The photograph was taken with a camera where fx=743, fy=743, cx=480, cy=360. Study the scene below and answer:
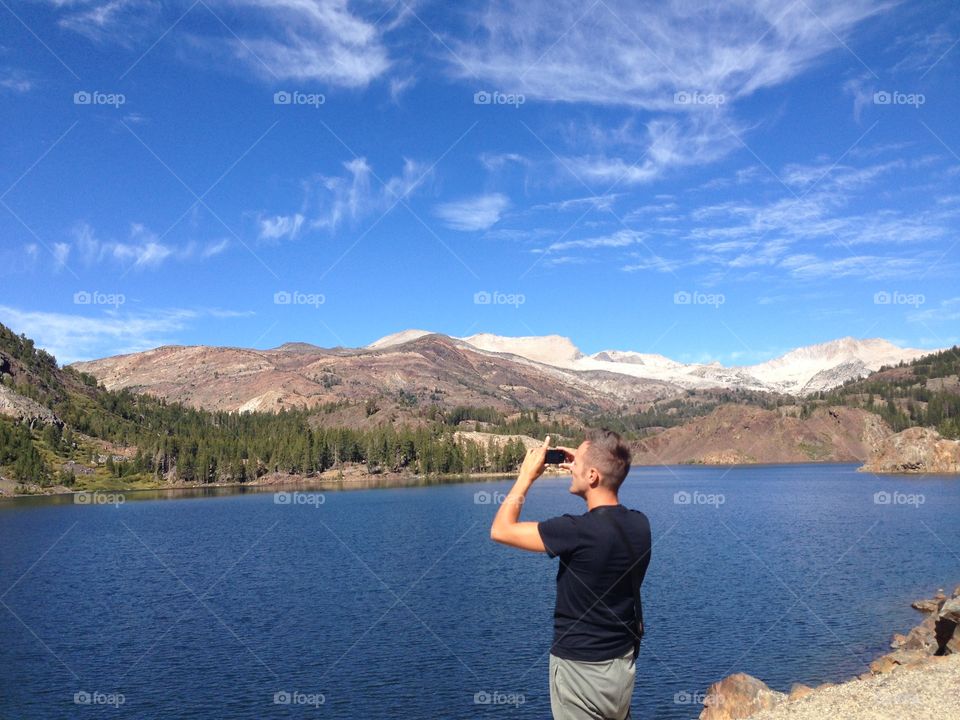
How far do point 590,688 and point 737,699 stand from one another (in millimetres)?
29046

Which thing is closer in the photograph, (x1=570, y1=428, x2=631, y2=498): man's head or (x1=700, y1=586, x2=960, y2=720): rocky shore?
(x1=570, y1=428, x2=631, y2=498): man's head

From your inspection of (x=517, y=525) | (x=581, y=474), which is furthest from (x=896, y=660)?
(x=517, y=525)

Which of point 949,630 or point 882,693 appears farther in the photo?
point 949,630

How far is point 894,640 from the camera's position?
46.6m

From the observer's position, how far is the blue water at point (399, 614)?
131 feet

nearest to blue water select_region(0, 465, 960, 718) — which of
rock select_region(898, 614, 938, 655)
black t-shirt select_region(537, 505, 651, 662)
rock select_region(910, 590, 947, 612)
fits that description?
rock select_region(910, 590, 947, 612)

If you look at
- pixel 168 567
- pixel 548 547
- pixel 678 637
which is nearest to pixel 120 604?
pixel 168 567

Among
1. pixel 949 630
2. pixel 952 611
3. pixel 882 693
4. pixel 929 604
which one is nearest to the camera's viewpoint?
pixel 882 693

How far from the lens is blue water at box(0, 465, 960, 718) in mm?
39844

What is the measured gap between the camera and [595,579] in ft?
28.2

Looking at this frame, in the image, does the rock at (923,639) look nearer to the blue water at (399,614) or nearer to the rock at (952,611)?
the blue water at (399,614)

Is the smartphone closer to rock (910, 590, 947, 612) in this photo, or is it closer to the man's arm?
the man's arm

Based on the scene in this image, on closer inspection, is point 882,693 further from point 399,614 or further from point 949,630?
point 399,614

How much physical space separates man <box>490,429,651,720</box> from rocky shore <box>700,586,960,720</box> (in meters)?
21.1
